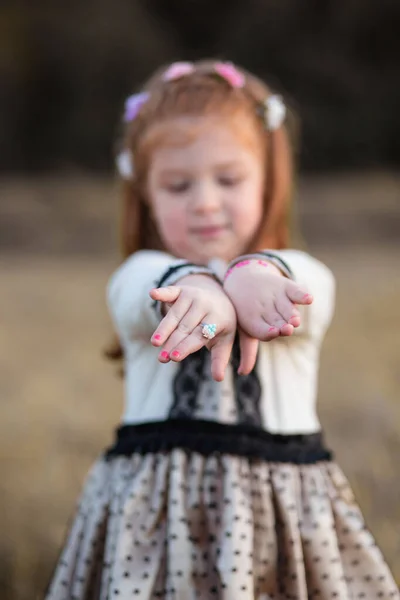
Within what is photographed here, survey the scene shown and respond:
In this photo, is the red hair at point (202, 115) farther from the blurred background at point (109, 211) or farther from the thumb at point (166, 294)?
the blurred background at point (109, 211)

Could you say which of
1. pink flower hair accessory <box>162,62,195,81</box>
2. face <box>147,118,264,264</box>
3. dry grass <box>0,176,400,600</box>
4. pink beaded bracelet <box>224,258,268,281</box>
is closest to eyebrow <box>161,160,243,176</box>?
face <box>147,118,264,264</box>

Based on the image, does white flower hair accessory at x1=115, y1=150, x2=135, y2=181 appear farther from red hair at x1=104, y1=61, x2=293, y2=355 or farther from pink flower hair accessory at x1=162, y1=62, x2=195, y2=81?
pink flower hair accessory at x1=162, y1=62, x2=195, y2=81

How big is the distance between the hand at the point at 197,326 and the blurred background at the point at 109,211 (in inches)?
35.2

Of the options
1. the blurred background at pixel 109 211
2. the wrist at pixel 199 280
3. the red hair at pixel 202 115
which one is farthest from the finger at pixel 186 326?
the blurred background at pixel 109 211

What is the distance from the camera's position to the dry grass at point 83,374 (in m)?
2.16

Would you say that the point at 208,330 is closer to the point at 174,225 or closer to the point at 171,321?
the point at 171,321

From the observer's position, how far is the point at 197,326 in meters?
1.17

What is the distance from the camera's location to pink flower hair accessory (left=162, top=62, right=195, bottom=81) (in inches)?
68.4

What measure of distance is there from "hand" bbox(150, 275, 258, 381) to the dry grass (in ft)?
2.94

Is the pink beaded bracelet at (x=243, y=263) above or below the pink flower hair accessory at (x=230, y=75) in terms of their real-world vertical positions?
below

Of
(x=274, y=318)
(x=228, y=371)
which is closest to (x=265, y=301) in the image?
(x=274, y=318)

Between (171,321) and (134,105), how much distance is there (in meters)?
0.76

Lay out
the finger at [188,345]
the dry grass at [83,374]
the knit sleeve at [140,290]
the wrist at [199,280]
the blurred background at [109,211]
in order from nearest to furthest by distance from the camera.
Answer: the finger at [188,345], the wrist at [199,280], the knit sleeve at [140,290], the dry grass at [83,374], the blurred background at [109,211]

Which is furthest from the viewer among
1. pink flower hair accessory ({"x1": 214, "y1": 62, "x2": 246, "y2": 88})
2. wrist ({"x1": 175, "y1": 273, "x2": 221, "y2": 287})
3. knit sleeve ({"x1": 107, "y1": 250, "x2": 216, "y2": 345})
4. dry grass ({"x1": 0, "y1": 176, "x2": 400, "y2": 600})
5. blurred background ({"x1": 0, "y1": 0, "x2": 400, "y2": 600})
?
blurred background ({"x1": 0, "y1": 0, "x2": 400, "y2": 600})
